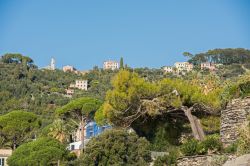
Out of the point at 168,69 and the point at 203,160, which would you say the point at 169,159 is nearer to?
the point at 203,160

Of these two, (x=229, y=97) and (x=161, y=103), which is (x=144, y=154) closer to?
(x=161, y=103)

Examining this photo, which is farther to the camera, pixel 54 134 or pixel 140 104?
pixel 54 134

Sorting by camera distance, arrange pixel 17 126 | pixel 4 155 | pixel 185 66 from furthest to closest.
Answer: pixel 185 66 → pixel 17 126 → pixel 4 155

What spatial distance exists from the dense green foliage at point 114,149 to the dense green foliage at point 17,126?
23600mm

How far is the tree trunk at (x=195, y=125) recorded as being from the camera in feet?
66.4

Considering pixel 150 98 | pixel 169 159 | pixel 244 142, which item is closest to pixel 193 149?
pixel 169 159

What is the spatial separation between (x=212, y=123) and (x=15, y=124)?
82.9 feet

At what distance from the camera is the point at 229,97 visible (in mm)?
16609

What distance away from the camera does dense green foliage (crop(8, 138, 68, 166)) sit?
36.2 m

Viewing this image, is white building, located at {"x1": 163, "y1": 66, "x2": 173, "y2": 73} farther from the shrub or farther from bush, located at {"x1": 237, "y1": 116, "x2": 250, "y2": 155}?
bush, located at {"x1": 237, "y1": 116, "x2": 250, "y2": 155}

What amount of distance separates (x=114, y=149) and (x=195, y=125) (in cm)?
358

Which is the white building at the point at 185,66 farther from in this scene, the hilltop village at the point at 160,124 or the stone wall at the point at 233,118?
the stone wall at the point at 233,118

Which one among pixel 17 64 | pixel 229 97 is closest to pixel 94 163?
pixel 229 97

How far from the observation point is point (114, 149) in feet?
74.4
